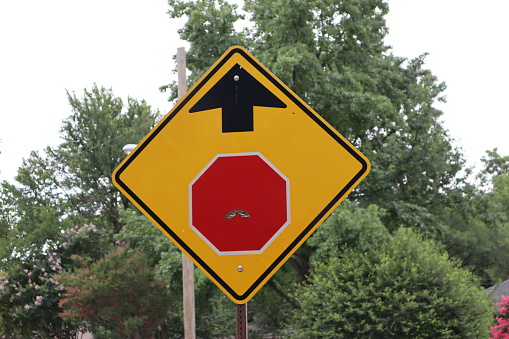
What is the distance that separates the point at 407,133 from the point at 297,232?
2498 cm

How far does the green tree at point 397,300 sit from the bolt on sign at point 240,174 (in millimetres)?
12824

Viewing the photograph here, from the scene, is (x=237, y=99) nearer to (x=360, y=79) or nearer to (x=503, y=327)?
(x=503, y=327)

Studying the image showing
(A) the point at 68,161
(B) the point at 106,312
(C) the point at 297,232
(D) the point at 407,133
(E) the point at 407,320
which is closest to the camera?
(C) the point at 297,232

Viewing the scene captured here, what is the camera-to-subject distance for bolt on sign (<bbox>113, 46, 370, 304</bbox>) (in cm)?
298

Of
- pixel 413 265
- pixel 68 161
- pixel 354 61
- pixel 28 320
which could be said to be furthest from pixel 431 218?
pixel 68 161

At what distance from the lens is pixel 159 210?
10.1ft

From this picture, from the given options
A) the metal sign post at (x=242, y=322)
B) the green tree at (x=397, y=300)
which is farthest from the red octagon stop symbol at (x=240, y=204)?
the green tree at (x=397, y=300)

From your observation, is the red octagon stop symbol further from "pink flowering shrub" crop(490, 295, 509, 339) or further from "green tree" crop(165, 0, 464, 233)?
"green tree" crop(165, 0, 464, 233)

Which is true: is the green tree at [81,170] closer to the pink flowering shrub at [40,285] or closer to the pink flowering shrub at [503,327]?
the pink flowering shrub at [40,285]

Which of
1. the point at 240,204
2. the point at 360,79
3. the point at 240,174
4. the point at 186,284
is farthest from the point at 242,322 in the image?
the point at 360,79

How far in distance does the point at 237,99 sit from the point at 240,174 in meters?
0.35

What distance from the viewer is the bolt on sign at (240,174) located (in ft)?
9.79

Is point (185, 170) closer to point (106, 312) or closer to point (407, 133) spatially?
point (106, 312)

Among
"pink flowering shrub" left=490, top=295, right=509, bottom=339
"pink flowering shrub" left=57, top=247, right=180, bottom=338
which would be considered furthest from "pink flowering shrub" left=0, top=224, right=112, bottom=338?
"pink flowering shrub" left=490, top=295, right=509, bottom=339
